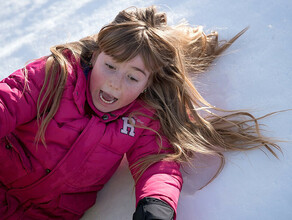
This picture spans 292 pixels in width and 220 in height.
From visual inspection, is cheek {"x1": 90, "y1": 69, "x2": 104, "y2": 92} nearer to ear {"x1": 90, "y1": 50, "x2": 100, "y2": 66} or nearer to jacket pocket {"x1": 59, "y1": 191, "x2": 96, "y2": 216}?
ear {"x1": 90, "y1": 50, "x2": 100, "y2": 66}

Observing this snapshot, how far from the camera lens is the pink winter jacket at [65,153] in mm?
1214

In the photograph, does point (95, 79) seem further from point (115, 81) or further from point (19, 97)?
point (19, 97)

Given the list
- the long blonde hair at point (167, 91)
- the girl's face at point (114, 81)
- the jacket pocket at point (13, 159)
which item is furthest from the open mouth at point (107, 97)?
the jacket pocket at point (13, 159)

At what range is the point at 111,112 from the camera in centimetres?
133

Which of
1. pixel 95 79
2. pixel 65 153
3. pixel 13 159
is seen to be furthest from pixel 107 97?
pixel 13 159

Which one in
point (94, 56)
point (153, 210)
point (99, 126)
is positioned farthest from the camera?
point (94, 56)

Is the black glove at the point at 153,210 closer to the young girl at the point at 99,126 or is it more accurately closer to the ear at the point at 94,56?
the young girl at the point at 99,126

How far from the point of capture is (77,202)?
1310mm

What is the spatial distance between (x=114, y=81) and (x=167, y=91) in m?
0.28

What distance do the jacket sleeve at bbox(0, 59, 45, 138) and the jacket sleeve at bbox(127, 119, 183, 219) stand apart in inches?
14.9

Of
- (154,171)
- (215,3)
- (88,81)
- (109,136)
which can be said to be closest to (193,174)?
(154,171)

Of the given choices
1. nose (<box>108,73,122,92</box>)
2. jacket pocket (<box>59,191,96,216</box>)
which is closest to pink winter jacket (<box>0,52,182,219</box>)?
jacket pocket (<box>59,191,96,216</box>)

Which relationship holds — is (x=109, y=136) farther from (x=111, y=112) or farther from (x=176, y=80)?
(x=176, y=80)

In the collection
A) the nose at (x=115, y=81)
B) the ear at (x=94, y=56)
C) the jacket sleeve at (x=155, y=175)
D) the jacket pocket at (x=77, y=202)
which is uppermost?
the ear at (x=94, y=56)
